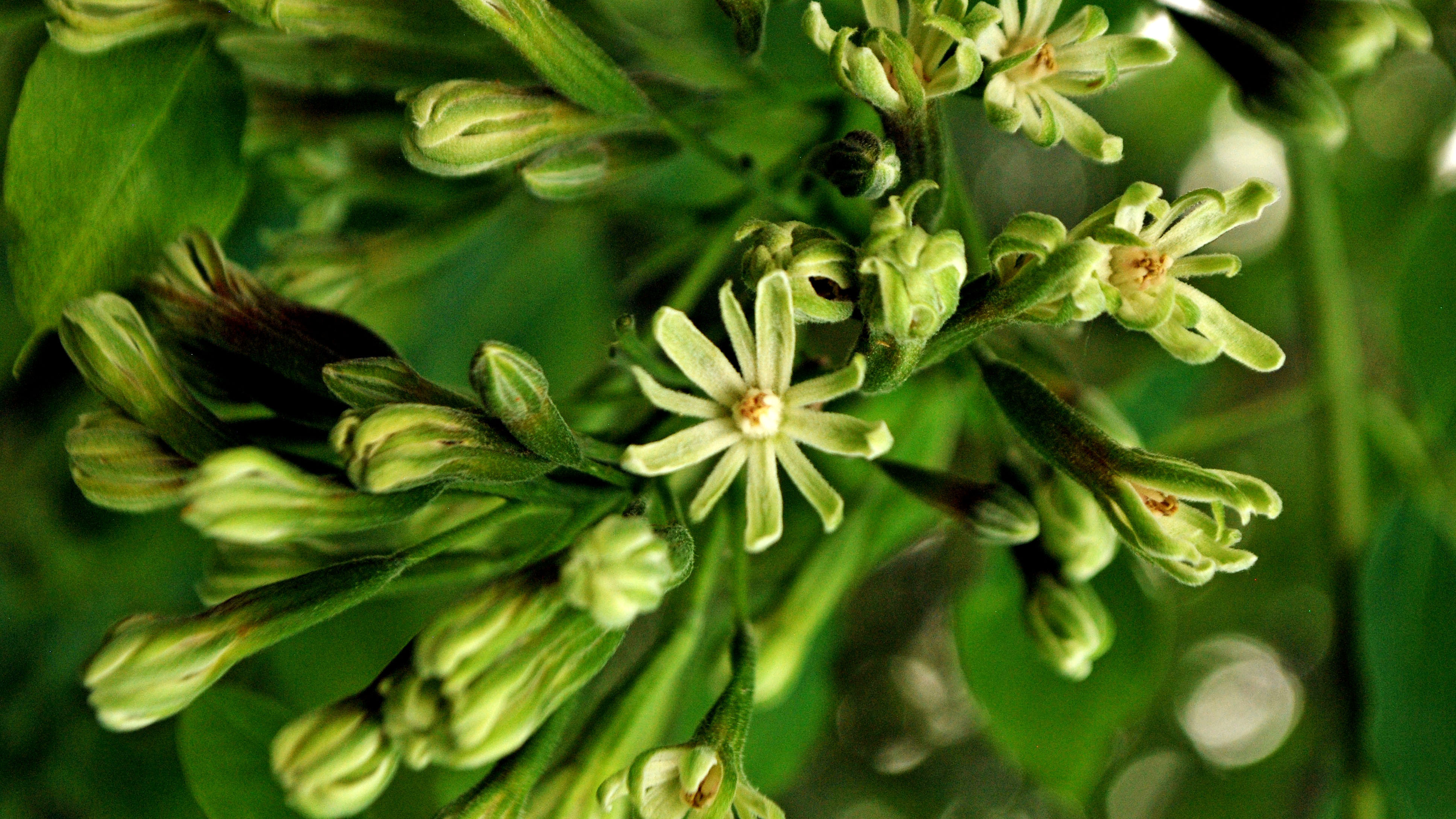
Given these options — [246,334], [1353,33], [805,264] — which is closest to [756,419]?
[805,264]

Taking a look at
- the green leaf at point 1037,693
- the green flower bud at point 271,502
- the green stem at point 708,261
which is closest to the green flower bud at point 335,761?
the green flower bud at point 271,502

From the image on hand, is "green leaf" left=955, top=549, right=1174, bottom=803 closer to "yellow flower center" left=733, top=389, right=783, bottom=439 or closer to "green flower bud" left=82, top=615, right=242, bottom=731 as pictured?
"yellow flower center" left=733, top=389, right=783, bottom=439

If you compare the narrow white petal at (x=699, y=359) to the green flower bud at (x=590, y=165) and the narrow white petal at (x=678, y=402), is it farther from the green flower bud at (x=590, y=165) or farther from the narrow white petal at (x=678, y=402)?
the green flower bud at (x=590, y=165)

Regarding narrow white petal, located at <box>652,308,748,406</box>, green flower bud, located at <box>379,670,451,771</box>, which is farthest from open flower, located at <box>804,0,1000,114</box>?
green flower bud, located at <box>379,670,451,771</box>

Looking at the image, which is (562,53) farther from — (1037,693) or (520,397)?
(1037,693)

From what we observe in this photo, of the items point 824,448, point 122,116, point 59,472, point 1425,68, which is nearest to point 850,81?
point 824,448

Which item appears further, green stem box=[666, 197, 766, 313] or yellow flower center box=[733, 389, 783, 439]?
green stem box=[666, 197, 766, 313]

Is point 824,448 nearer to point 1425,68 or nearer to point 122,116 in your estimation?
point 122,116
